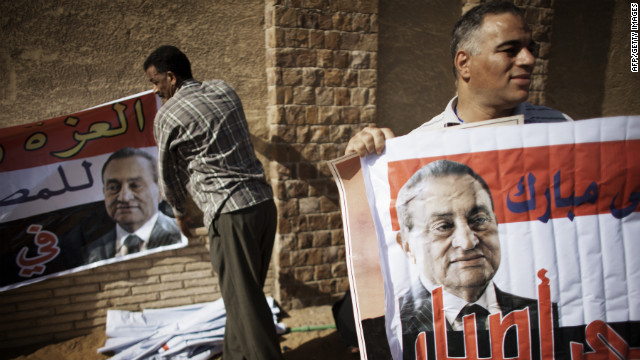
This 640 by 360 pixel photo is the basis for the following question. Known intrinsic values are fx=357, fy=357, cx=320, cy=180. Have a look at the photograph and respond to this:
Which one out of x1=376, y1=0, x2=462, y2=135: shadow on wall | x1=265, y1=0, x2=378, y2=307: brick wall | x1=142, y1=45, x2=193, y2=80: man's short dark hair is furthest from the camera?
x1=376, y1=0, x2=462, y2=135: shadow on wall

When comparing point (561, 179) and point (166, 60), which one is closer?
point (561, 179)

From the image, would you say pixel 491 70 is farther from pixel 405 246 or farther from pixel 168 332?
pixel 168 332

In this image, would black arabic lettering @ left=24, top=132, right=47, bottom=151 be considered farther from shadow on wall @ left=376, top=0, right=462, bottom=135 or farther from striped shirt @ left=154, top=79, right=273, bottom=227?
shadow on wall @ left=376, top=0, right=462, bottom=135

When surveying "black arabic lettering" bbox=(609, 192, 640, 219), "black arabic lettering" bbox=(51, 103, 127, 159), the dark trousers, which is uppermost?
"black arabic lettering" bbox=(51, 103, 127, 159)

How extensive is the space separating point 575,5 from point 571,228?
12.9 ft

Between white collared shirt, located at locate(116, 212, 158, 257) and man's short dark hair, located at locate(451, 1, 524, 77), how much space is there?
2.77 m

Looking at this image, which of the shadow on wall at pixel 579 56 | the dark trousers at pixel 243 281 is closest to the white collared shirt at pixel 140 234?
the dark trousers at pixel 243 281

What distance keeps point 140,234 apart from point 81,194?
571mm

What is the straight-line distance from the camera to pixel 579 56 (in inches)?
158

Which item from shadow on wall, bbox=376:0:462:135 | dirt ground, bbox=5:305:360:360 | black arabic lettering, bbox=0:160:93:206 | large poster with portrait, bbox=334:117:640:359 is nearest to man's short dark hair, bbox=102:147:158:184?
black arabic lettering, bbox=0:160:93:206

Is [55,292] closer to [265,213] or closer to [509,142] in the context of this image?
[265,213]

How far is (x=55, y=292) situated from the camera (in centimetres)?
316

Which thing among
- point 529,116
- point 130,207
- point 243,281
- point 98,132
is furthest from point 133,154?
point 529,116

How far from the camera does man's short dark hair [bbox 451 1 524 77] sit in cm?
143
